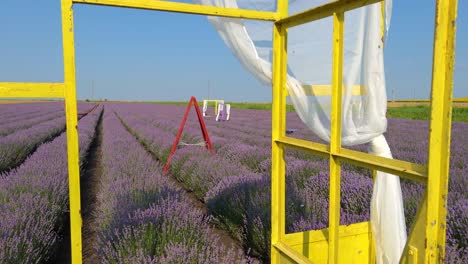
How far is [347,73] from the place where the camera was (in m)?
1.73

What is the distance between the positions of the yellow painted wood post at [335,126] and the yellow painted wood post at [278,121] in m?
0.39

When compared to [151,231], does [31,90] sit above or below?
above

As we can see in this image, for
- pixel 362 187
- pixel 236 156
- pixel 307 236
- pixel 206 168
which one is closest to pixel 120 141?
pixel 236 156

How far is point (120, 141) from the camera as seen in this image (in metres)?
8.27

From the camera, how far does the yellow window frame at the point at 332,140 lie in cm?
110

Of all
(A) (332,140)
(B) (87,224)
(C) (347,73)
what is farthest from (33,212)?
(C) (347,73)

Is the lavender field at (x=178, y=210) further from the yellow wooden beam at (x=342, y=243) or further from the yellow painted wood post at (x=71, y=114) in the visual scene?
the yellow painted wood post at (x=71, y=114)

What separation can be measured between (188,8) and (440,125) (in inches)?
45.1

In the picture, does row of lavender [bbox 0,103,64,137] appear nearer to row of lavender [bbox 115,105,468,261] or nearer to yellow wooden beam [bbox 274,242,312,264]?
row of lavender [bbox 115,105,468,261]

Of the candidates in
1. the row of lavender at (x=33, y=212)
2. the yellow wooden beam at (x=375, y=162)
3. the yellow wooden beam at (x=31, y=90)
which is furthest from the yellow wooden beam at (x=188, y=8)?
the row of lavender at (x=33, y=212)

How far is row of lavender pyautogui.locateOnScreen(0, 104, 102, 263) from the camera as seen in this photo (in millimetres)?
2641

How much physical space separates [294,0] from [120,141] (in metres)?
6.95

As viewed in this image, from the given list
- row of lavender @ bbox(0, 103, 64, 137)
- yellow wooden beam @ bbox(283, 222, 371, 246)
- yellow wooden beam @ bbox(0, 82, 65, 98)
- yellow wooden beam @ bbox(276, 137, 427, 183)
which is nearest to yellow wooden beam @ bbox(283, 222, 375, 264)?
yellow wooden beam @ bbox(283, 222, 371, 246)

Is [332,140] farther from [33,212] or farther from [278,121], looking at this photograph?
[33,212]
